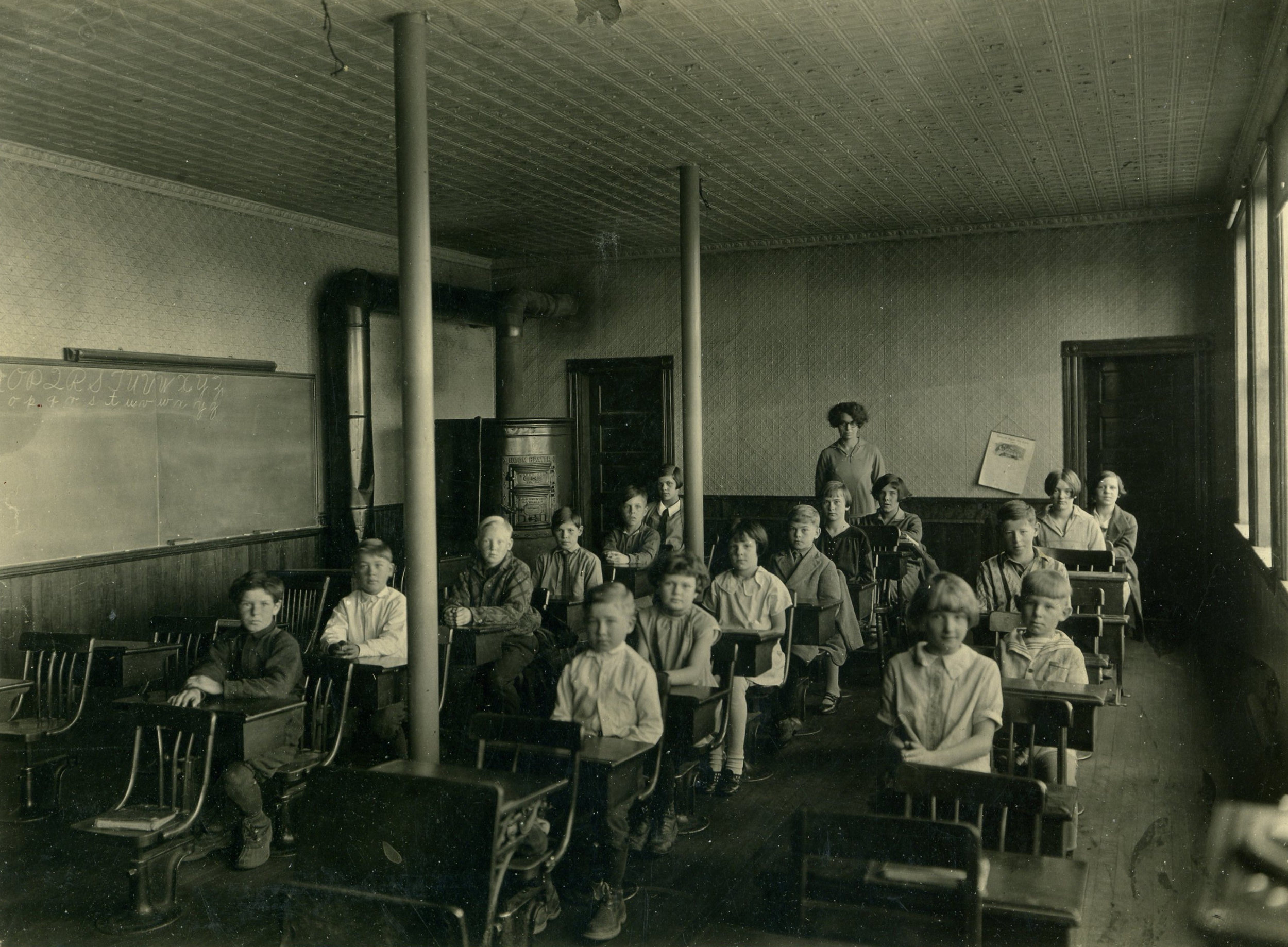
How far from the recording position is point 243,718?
369 cm

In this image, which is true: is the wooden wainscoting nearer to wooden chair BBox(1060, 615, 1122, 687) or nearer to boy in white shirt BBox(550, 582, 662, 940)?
boy in white shirt BBox(550, 582, 662, 940)

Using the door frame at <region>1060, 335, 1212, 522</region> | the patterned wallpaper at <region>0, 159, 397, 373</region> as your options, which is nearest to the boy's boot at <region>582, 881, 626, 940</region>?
the patterned wallpaper at <region>0, 159, 397, 373</region>

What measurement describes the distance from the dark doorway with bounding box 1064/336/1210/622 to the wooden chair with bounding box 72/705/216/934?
7.49m

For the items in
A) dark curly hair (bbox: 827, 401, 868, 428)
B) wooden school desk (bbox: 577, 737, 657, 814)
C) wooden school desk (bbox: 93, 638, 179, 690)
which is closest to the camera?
wooden school desk (bbox: 577, 737, 657, 814)

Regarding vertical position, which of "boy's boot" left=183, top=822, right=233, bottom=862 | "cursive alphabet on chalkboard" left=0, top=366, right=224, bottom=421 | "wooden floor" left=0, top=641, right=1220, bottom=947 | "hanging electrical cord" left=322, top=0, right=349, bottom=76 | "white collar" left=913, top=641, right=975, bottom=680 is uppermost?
"hanging electrical cord" left=322, top=0, right=349, bottom=76

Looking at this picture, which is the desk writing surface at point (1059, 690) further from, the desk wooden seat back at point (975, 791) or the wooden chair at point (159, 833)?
the wooden chair at point (159, 833)

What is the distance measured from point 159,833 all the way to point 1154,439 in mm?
8140

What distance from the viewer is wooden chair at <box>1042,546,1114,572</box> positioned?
6.29 m

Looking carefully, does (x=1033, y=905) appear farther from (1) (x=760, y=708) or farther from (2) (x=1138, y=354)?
(2) (x=1138, y=354)

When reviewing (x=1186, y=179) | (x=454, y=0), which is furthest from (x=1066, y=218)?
(x=454, y=0)

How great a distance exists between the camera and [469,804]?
2.50m

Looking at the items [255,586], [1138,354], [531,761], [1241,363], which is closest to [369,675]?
[255,586]

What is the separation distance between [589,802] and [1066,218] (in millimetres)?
7434

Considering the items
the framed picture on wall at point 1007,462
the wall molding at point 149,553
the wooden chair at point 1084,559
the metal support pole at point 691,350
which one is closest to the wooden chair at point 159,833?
the wall molding at point 149,553
